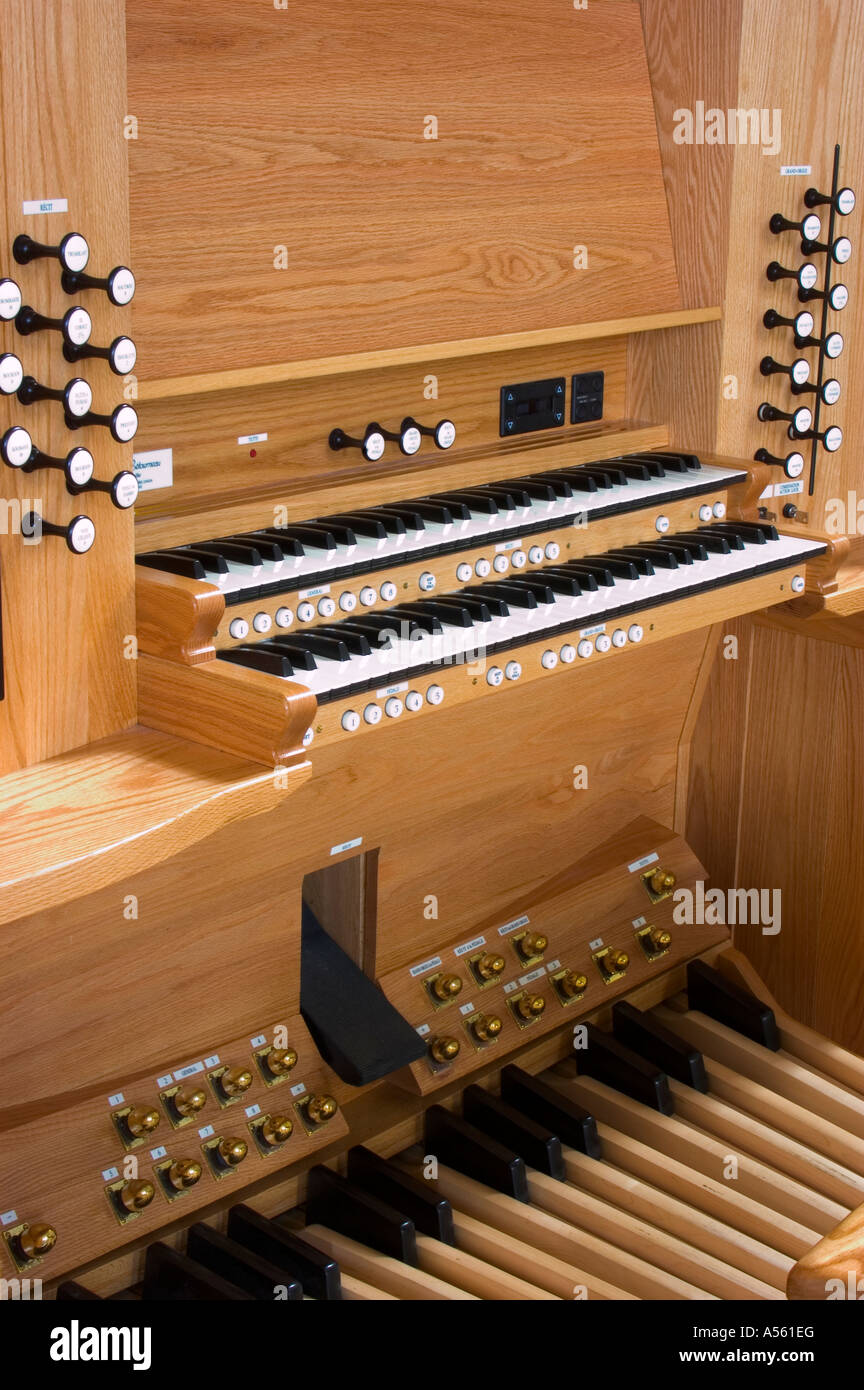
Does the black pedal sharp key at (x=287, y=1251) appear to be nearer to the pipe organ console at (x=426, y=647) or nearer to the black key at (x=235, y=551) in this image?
the pipe organ console at (x=426, y=647)

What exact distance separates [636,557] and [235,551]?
2.90 feet

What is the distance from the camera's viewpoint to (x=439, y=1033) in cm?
361

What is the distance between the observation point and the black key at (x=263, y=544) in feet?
9.57

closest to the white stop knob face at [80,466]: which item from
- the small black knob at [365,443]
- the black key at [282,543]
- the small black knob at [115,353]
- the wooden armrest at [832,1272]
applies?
the small black knob at [115,353]

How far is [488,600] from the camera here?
307cm

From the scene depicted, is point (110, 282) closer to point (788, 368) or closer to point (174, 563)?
point (174, 563)

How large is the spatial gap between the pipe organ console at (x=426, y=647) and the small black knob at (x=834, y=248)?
0.02 m

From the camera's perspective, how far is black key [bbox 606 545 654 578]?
3.35 meters

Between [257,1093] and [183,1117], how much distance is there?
0.60 feet

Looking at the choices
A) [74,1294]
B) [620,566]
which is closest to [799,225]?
[620,566]

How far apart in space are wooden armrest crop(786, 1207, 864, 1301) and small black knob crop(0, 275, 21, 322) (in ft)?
5.36

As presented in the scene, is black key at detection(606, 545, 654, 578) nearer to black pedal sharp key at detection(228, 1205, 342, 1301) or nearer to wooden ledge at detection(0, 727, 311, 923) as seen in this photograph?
wooden ledge at detection(0, 727, 311, 923)

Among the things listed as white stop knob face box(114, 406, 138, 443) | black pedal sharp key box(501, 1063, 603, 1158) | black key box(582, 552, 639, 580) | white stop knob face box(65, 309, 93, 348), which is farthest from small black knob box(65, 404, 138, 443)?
black pedal sharp key box(501, 1063, 603, 1158)
